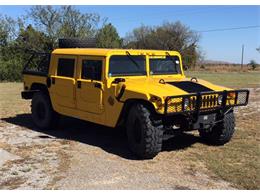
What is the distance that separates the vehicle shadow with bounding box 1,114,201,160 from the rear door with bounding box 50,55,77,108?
67 centimetres

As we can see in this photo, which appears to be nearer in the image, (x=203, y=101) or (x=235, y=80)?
(x=203, y=101)

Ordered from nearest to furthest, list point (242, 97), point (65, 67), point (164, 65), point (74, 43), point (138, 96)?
point (138, 96) → point (242, 97) → point (164, 65) → point (65, 67) → point (74, 43)

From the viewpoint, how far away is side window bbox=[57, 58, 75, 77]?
828cm

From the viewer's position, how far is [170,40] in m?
53.7

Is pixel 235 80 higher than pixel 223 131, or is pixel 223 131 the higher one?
pixel 223 131

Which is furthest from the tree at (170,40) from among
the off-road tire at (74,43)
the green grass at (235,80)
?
the off-road tire at (74,43)

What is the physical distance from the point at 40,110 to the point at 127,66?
106 inches

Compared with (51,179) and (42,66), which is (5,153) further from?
(42,66)

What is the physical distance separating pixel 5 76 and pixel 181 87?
2438 cm

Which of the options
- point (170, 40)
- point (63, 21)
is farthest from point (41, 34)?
point (170, 40)

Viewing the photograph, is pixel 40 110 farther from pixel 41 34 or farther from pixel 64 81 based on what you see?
pixel 41 34

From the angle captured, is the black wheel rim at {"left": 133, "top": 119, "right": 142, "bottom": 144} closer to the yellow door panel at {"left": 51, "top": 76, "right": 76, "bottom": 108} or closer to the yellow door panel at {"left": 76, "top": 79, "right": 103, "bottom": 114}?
the yellow door panel at {"left": 76, "top": 79, "right": 103, "bottom": 114}

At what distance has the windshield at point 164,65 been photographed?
7984 millimetres

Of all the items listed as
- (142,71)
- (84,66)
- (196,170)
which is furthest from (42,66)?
(196,170)
